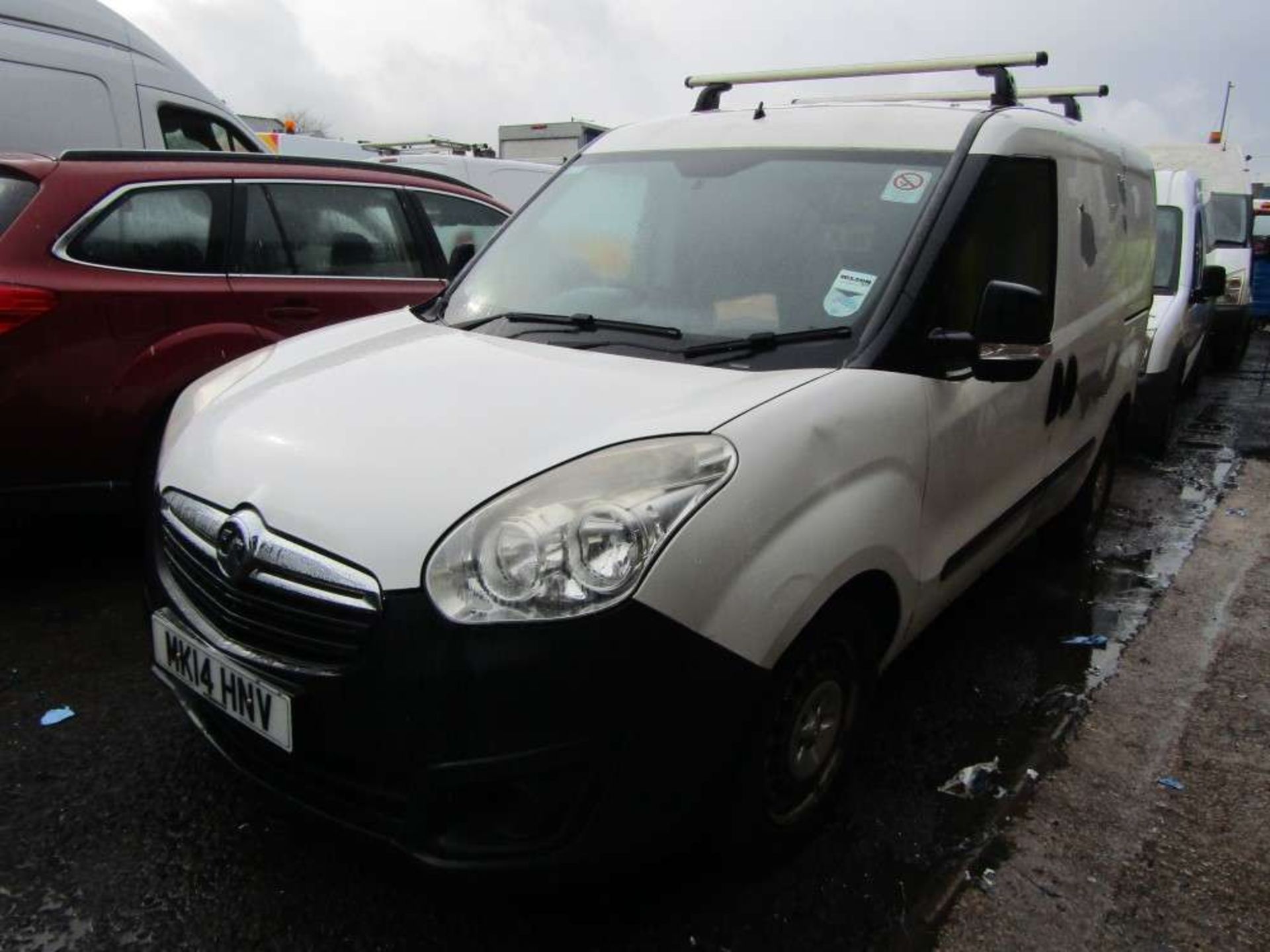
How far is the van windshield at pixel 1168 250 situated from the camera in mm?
7617

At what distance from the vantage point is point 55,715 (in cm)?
307

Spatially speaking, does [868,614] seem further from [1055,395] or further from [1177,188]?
[1177,188]

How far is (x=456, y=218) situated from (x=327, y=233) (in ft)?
3.11

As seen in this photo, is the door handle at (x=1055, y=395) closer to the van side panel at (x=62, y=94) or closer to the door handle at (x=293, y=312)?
the door handle at (x=293, y=312)

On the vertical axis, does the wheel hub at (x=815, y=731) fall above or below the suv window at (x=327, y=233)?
below

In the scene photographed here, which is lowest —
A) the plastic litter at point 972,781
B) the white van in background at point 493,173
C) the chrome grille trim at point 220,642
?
the plastic litter at point 972,781

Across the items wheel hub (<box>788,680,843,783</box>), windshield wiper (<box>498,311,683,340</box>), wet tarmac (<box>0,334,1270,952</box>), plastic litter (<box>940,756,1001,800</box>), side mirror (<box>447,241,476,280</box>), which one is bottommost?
plastic litter (<box>940,756,1001,800</box>)

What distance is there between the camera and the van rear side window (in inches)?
147

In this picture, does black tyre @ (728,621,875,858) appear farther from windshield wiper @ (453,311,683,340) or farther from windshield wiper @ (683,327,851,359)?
windshield wiper @ (453,311,683,340)

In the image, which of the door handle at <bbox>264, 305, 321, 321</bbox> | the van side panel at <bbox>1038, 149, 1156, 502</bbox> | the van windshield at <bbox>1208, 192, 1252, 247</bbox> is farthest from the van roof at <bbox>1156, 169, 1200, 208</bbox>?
the door handle at <bbox>264, 305, 321, 321</bbox>

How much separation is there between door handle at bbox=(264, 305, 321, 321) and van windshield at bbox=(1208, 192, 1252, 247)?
12.5m

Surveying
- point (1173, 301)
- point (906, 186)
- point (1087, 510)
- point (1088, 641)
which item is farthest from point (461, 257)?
point (1173, 301)

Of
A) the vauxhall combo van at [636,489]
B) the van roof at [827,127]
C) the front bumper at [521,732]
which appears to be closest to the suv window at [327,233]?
the vauxhall combo van at [636,489]

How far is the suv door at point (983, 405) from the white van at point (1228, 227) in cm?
924
